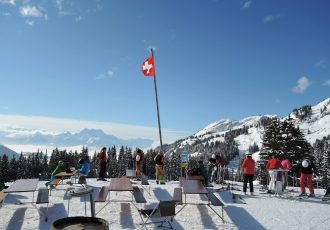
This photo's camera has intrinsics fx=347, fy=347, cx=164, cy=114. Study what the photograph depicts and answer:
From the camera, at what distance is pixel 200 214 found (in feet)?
43.3

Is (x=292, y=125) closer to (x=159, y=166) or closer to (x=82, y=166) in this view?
(x=159, y=166)

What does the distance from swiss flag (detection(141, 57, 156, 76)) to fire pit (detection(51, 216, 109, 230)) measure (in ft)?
67.9

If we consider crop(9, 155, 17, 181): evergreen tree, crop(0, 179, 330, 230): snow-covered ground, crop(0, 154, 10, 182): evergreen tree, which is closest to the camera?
crop(0, 179, 330, 230): snow-covered ground

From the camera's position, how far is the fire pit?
A: 19.7 ft

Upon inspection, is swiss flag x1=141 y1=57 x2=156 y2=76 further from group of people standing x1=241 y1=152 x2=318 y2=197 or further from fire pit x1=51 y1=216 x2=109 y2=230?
fire pit x1=51 y1=216 x2=109 y2=230

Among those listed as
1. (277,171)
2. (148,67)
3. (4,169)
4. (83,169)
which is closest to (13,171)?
(4,169)

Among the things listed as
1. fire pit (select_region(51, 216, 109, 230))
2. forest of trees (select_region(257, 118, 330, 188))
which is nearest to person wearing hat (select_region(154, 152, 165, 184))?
fire pit (select_region(51, 216, 109, 230))

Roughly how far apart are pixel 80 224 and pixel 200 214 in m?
7.69

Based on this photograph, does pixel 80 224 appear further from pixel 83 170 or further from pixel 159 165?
pixel 159 165

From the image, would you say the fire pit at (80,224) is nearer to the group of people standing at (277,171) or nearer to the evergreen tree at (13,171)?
the group of people standing at (277,171)

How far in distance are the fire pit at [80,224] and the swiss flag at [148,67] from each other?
20696 mm

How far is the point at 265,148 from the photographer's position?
41938 mm

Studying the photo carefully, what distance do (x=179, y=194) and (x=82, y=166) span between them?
709cm

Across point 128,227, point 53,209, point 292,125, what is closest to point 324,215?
point 128,227
